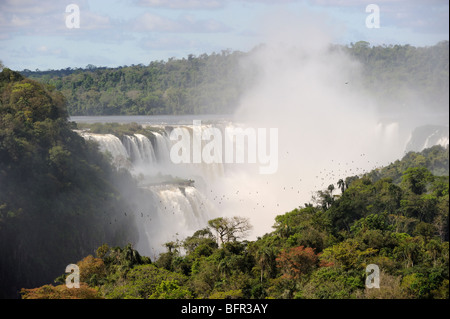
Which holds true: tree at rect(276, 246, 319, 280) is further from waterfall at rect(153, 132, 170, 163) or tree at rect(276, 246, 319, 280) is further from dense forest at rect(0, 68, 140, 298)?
waterfall at rect(153, 132, 170, 163)

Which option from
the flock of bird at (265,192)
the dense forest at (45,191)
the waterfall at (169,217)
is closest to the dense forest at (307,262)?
→ the dense forest at (45,191)

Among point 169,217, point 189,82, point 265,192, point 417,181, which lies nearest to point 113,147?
point 169,217

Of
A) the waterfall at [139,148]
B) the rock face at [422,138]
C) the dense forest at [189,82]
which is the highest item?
the dense forest at [189,82]

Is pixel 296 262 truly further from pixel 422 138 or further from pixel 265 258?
pixel 422 138

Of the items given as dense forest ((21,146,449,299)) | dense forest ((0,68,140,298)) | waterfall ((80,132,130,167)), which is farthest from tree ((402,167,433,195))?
waterfall ((80,132,130,167))

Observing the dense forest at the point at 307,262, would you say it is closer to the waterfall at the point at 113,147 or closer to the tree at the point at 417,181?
the tree at the point at 417,181

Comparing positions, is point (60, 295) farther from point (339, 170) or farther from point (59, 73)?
point (59, 73)
